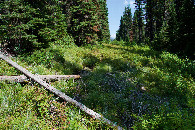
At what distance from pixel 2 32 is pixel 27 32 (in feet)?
5.63

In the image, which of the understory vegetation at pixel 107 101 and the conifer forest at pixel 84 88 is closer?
the understory vegetation at pixel 107 101

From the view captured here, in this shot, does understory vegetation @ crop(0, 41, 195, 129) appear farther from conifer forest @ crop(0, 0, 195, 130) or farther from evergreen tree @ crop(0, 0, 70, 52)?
evergreen tree @ crop(0, 0, 70, 52)

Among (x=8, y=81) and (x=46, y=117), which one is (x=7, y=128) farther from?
(x=8, y=81)

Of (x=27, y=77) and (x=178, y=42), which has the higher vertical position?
(x=178, y=42)

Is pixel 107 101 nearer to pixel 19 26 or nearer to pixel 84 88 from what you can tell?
pixel 84 88

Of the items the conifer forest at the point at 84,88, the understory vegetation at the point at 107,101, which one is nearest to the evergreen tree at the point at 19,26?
the conifer forest at the point at 84,88

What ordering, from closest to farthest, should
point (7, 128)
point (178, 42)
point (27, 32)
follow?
point (7, 128)
point (27, 32)
point (178, 42)

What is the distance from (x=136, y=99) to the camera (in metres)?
5.11

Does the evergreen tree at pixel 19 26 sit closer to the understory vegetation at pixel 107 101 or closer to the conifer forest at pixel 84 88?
the conifer forest at pixel 84 88

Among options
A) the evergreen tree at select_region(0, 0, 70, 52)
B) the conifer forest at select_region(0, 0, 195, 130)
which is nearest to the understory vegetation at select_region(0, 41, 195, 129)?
the conifer forest at select_region(0, 0, 195, 130)

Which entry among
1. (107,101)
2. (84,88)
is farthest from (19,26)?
(107,101)

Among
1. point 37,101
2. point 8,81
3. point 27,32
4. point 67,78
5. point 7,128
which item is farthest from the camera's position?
point 27,32

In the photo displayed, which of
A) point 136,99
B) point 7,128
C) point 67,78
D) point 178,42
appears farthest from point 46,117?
point 178,42

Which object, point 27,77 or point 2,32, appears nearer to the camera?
point 27,77
